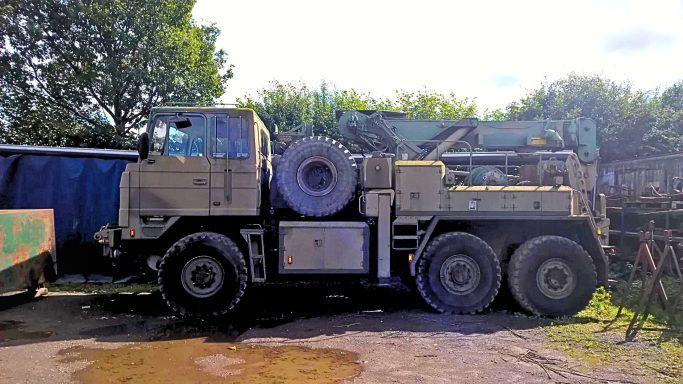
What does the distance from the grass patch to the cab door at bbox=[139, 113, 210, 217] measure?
5599mm

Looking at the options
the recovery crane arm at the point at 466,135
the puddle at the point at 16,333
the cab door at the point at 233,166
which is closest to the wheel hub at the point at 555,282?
the recovery crane arm at the point at 466,135

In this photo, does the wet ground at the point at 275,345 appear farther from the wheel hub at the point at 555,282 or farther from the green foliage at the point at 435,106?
the green foliage at the point at 435,106

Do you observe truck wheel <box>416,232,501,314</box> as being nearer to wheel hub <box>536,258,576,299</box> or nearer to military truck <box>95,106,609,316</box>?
military truck <box>95,106,609,316</box>

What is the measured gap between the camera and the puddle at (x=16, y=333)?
728 cm

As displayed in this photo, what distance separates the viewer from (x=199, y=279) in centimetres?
845

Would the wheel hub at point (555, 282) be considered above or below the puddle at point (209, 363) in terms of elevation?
above

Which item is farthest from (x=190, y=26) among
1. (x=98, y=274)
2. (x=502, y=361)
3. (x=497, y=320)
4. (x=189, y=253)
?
(x=502, y=361)

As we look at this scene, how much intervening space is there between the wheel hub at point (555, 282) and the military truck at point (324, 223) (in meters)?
0.02

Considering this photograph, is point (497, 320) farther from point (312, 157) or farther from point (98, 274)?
point (98, 274)

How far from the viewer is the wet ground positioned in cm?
577

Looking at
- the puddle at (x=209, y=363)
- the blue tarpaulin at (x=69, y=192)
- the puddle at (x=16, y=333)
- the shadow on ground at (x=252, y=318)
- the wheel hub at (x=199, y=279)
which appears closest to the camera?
the puddle at (x=209, y=363)

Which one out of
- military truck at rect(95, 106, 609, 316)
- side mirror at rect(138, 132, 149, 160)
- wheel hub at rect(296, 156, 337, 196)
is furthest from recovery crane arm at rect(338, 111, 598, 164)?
side mirror at rect(138, 132, 149, 160)

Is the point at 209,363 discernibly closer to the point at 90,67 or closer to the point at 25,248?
the point at 25,248

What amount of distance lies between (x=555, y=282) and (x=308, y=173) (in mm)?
4301
